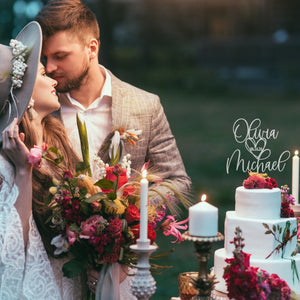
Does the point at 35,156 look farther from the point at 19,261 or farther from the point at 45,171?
the point at 19,261

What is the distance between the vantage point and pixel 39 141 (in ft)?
10.9

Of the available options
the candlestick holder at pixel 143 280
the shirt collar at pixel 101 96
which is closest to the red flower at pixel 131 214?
the candlestick holder at pixel 143 280


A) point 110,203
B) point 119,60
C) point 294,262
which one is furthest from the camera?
point 119,60

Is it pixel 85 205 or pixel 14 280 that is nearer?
pixel 85 205

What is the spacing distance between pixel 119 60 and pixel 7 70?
12.8 meters

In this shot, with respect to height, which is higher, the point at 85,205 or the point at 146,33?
the point at 146,33

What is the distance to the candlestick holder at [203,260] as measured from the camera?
252 centimetres

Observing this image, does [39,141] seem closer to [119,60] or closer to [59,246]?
Result: [59,246]

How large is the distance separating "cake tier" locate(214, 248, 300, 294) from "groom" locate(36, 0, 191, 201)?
669 mm

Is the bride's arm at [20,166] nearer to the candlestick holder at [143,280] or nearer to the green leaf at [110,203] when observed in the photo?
the green leaf at [110,203]

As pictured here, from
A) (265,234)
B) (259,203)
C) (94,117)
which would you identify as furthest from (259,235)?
(94,117)

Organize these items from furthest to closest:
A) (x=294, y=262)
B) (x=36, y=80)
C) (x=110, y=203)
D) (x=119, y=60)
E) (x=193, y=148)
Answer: (x=119, y=60) → (x=193, y=148) → (x=36, y=80) → (x=294, y=262) → (x=110, y=203)

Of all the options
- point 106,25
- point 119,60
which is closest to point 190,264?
point 106,25

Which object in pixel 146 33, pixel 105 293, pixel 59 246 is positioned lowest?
pixel 105 293
